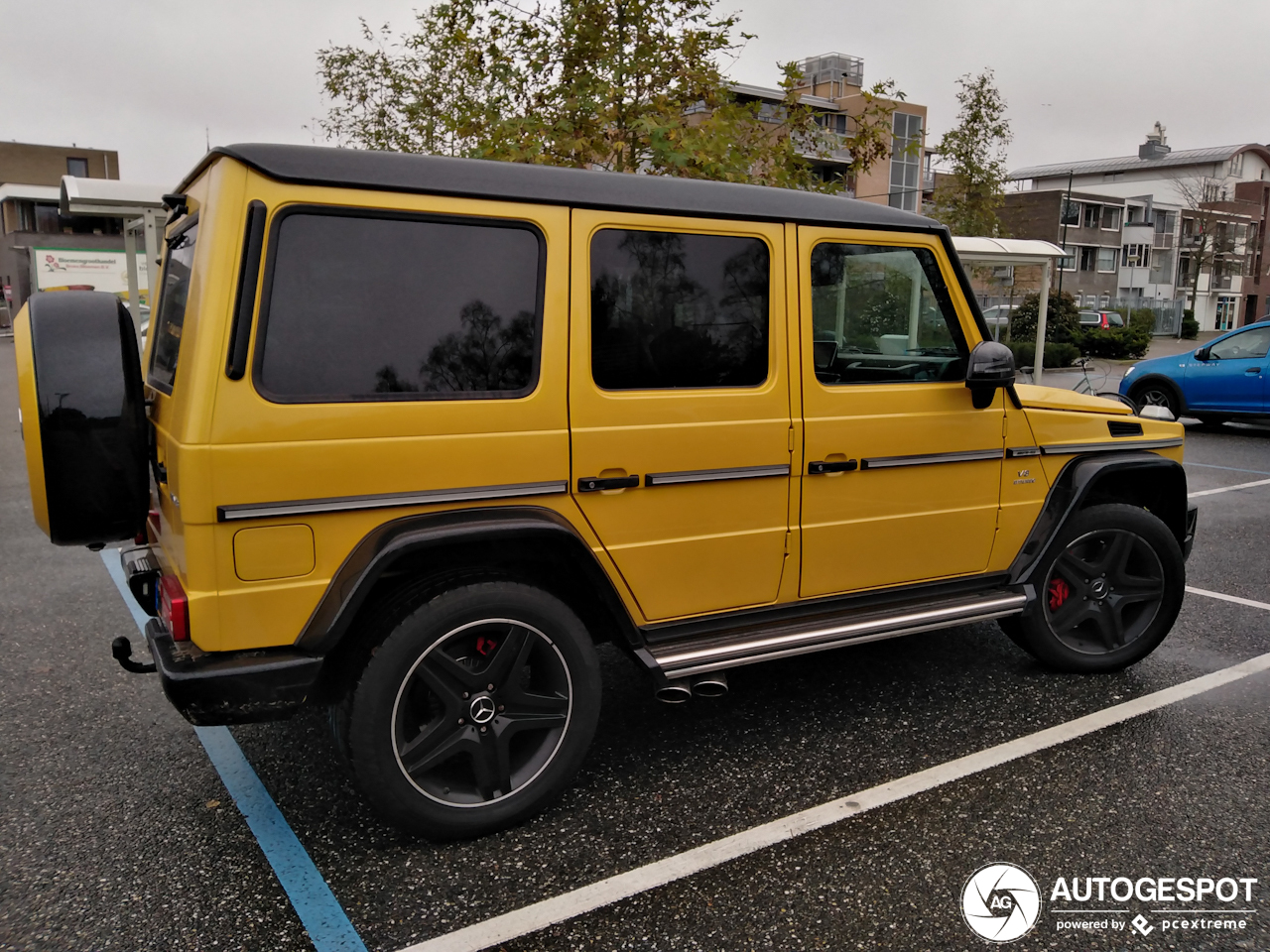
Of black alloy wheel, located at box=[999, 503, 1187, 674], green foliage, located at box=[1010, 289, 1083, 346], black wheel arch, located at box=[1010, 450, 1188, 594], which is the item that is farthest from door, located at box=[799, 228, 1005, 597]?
green foliage, located at box=[1010, 289, 1083, 346]

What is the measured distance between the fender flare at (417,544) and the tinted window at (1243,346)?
12828 millimetres

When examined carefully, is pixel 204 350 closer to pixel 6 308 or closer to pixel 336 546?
pixel 336 546

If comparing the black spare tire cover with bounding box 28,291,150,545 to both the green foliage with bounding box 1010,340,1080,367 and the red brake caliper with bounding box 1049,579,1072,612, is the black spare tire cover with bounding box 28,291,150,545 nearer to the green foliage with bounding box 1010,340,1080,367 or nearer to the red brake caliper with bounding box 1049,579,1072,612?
the red brake caliper with bounding box 1049,579,1072,612

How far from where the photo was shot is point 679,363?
3289mm

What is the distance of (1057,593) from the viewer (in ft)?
14.1

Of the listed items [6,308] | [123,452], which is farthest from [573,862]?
[6,308]

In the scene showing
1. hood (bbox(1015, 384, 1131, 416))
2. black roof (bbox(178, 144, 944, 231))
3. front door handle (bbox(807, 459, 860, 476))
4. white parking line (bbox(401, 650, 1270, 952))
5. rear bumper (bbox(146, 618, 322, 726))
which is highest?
black roof (bbox(178, 144, 944, 231))

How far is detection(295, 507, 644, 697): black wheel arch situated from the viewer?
2697mm

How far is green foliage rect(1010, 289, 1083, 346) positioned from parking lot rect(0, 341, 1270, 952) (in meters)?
29.5

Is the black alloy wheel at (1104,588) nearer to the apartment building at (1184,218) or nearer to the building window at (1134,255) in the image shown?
the apartment building at (1184,218)

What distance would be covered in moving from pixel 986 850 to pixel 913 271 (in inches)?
86.8

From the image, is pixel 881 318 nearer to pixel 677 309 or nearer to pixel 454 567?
pixel 677 309

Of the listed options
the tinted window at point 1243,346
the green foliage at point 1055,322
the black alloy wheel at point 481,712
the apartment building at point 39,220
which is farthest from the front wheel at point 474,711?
the apartment building at point 39,220

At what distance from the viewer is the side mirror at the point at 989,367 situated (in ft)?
11.9
